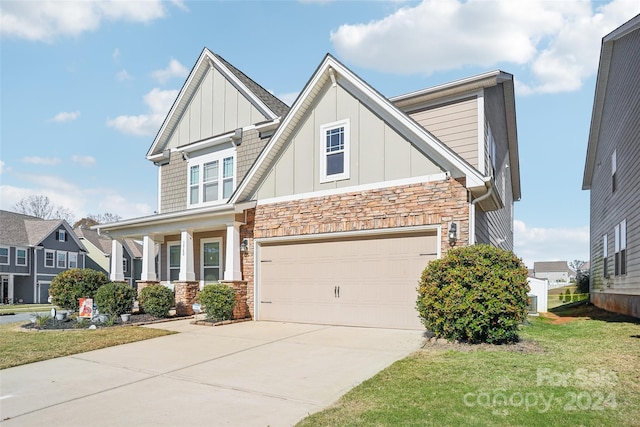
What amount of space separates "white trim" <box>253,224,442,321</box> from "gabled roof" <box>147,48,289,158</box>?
4.49 meters

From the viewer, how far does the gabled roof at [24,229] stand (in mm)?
39244

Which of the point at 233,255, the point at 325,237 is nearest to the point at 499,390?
the point at 325,237

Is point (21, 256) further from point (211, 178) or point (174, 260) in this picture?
point (211, 178)

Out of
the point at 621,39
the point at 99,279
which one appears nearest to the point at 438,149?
the point at 621,39

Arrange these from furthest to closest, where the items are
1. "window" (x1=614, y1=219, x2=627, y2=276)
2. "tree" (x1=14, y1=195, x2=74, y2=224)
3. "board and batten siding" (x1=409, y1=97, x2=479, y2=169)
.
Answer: "tree" (x1=14, y1=195, x2=74, y2=224), "window" (x1=614, y1=219, x2=627, y2=276), "board and batten siding" (x1=409, y1=97, x2=479, y2=169)

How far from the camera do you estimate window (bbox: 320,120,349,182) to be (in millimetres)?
11320

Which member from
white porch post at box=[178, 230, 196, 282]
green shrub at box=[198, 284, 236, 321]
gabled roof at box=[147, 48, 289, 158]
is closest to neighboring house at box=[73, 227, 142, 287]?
gabled roof at box=[147, 48, 289, 158]

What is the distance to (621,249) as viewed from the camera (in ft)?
48.6

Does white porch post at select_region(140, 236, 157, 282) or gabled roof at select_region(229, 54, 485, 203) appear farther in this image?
white porch post at select_region(140, 236, 157, 282)

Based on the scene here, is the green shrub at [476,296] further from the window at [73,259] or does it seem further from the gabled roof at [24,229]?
the window at [73,259]

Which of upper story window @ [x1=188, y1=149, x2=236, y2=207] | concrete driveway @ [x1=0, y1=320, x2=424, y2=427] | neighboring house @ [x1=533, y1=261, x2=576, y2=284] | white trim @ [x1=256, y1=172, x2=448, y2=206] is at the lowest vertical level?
neighboring house @ [x1=533, y1=261, x2=576, y2=284]

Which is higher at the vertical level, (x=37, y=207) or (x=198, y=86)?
(x=198, y=86)

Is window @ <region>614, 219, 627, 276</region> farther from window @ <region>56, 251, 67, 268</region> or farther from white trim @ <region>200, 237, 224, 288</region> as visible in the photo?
window @ <region>56, 251, 67, 268</region>

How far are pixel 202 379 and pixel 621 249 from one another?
14343mm
